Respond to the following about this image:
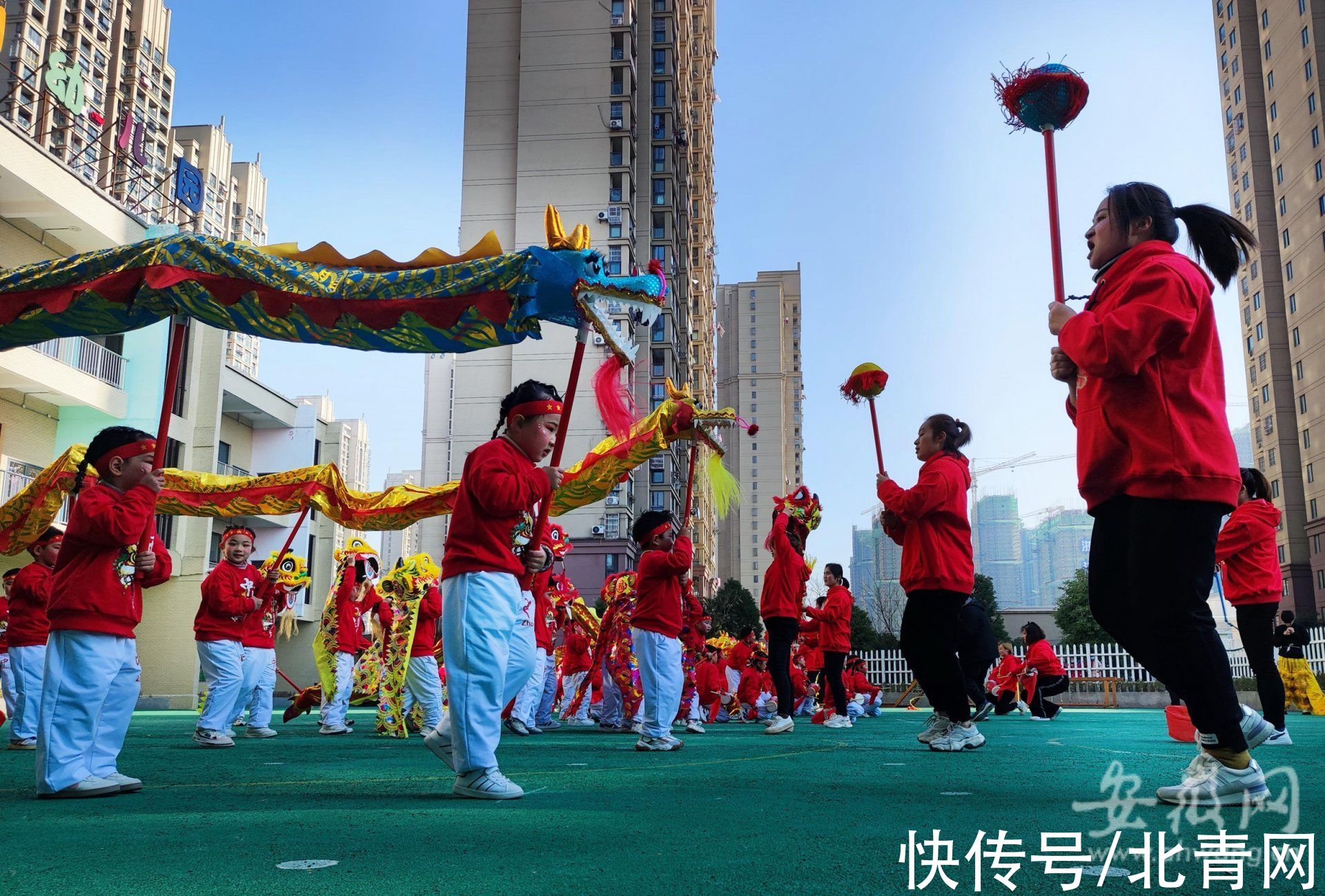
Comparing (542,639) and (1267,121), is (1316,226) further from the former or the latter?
(542,639)

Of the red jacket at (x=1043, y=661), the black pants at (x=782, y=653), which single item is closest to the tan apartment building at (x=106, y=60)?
the red jacket at (x=1043, y=661)

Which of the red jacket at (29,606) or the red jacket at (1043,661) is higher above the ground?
the red jacket at (29,606)

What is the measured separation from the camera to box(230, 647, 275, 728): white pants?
35.4ft

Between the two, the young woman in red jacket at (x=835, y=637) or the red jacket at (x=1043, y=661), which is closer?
the young woman in red jacket at (x=835, y=637)

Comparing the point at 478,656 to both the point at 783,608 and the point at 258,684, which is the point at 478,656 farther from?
the point at 258,684

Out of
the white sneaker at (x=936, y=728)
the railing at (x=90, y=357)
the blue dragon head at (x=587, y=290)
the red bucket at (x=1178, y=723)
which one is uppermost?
the railing at (x=90, y=357)

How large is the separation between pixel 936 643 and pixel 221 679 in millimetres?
6360

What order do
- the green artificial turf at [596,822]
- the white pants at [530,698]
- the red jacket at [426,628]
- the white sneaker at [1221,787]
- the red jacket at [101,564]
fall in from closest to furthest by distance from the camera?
the green artificial turf at [596,822], the white sneaker at [1221,787], the red jacket at [101,564], the red jacket at [426,628], the white pants at [530,698]

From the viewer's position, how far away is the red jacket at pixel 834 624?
11.3 meters

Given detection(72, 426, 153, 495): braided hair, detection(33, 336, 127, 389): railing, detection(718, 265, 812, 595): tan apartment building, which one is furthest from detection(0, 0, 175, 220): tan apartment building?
detection(718, 265, 812, 595): tan apartment building

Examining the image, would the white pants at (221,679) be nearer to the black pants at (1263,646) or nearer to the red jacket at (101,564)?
the red jacket at (101,564)

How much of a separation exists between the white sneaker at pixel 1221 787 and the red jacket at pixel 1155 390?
2.88 ft

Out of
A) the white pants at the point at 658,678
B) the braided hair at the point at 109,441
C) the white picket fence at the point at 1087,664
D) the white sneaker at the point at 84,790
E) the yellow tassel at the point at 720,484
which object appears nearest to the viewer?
the white sneaker at the point at 84,790

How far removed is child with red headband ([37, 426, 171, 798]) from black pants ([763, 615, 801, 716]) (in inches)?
239
